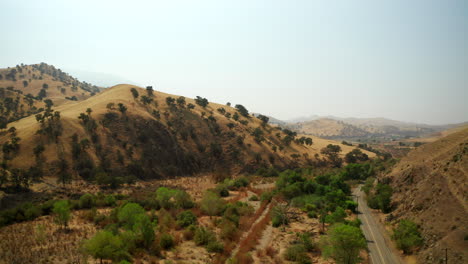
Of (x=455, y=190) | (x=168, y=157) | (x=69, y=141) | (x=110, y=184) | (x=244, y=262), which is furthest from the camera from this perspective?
(x=168, y=157)

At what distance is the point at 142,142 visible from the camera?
3297 inches

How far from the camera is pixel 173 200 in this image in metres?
53.0

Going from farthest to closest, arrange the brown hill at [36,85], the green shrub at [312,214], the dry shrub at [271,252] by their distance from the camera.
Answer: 1. the brown hill at [36,85]
2. the green shrub at [312,214]
3. the dry shrub at [271,252]

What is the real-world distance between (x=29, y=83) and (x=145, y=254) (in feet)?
663

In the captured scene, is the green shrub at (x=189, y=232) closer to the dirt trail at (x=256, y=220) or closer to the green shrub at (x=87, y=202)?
the dirt trail at (x=256, y=220)

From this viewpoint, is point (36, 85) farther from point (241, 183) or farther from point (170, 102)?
point (241, 183)

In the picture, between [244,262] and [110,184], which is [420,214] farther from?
[110,184]

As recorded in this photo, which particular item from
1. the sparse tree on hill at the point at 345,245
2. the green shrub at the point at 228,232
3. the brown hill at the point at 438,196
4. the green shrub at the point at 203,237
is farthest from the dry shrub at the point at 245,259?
the brown hill at the point at 438,196

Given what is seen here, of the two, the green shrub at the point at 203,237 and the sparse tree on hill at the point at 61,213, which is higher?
the sparse tree on hill at the point at 61,213

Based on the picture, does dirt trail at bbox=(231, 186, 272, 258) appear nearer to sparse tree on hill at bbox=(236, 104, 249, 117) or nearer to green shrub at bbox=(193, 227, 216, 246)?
green shrub at bbox=(193, 227, 216, 246)

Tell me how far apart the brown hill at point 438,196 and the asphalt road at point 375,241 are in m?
3.52

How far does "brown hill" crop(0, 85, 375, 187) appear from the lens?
65469mm

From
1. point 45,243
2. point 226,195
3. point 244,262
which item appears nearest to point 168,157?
point 226,195

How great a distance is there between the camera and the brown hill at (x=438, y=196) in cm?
3055
